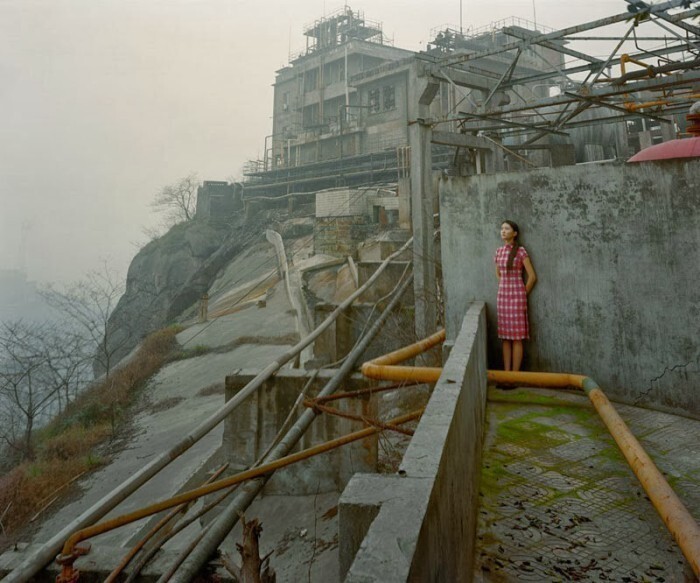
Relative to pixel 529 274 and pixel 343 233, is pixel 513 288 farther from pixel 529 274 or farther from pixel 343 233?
pixel 343 233

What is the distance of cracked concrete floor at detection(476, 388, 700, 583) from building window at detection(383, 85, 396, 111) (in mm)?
39405

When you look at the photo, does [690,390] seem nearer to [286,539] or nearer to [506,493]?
[506,493]

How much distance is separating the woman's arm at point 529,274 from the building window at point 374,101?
39.1 m

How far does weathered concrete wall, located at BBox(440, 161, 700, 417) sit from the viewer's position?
4539 millimetres

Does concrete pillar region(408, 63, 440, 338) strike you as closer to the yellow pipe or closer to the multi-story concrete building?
the yellow pipe

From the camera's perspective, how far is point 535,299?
550cm

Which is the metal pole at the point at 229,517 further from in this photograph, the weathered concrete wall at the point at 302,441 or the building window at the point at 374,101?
the building window at the point at 374,101

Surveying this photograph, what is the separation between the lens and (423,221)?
9.39 metres

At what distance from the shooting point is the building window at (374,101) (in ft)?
136

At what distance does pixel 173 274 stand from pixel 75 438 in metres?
25.7

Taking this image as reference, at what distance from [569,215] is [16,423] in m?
23.4

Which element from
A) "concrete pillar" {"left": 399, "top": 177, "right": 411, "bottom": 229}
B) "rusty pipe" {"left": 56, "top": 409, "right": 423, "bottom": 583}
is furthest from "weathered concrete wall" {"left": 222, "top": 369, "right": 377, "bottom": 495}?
"concrete pillar" {"left": 399, "top": 177, "right": 411, "bottom": 229}

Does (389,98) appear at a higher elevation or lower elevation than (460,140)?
higher

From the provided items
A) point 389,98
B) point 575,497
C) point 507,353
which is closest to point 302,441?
point 507,353
